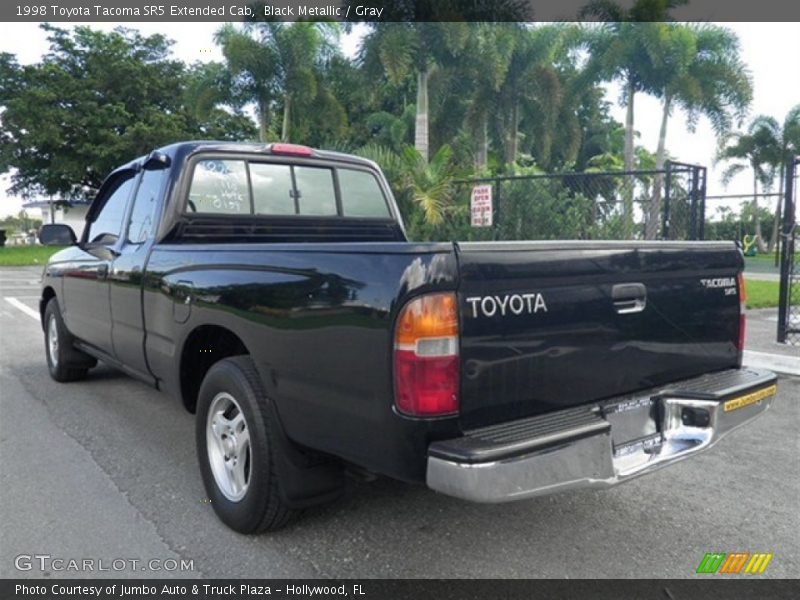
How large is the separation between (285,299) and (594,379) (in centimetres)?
132

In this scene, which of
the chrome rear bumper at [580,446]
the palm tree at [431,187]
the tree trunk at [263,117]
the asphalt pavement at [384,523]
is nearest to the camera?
the chrome rear bumper at [580,446]

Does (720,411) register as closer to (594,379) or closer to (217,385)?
(594,379)

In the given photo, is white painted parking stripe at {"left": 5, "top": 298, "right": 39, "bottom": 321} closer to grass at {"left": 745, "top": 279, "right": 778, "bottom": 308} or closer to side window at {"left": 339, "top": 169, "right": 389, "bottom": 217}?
side window at {"left": 339, "top": 169, "right": 389, "bottom": 217}

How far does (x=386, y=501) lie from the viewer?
346 centimetres

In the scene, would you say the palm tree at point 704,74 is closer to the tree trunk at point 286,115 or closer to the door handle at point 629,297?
the tree trunk at point 286,115

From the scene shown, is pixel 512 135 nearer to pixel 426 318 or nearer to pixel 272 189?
pixel 272 189

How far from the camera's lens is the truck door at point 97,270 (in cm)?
469

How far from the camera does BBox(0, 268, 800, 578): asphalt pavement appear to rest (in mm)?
2842

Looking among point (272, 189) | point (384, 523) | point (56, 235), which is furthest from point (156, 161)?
point (384, 523)

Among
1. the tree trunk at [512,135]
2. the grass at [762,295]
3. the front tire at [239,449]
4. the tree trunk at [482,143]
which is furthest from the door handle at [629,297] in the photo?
the tree trunk at [512,135]

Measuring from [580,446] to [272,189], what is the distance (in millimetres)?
2830

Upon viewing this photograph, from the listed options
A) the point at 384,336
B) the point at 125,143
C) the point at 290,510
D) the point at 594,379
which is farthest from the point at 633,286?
the point at 125,143

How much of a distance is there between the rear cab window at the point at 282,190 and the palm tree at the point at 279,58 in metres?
20.8

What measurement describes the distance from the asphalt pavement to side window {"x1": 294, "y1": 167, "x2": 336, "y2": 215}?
1770mm
